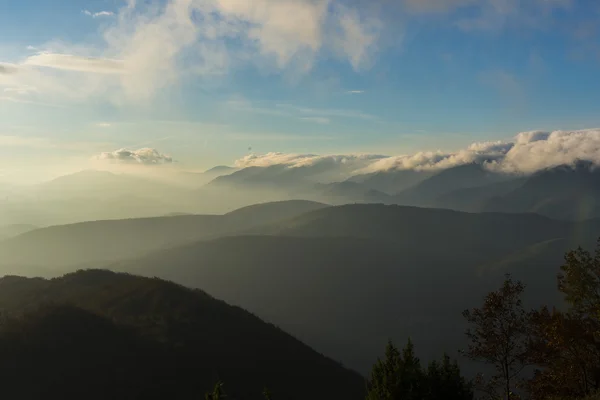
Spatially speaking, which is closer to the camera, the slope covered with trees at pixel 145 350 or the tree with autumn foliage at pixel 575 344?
the tree with autumn foliage at pixel 575 344

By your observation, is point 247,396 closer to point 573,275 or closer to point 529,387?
point 529,387

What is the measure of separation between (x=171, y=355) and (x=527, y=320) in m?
65.8

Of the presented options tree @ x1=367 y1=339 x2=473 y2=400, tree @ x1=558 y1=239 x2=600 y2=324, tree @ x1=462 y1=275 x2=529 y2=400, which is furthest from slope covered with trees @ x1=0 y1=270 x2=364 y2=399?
tree @ x1=558 y1=239 x2=600 y2=324

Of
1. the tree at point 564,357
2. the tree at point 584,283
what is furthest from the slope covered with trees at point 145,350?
the tree at point 584,283

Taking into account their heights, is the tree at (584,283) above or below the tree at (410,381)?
above

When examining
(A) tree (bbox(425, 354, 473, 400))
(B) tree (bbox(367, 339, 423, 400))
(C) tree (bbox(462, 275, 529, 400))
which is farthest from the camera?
(C) tree (bbox(462, 275, 529, 400))

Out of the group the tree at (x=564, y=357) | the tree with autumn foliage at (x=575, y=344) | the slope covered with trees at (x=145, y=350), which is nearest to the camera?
the tree at (x=564, y=357)

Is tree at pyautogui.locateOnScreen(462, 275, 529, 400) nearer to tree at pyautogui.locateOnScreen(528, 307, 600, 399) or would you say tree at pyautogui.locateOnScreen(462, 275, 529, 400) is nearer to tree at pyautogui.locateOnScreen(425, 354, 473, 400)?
tree at pyautogui.locateOnScreen(528, 307, 600, 399)

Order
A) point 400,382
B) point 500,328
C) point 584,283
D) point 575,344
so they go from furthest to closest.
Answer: point 500,328, point 584,283, point 575,344, point 400,382

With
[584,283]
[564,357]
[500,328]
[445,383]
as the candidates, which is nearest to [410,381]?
[445,383]

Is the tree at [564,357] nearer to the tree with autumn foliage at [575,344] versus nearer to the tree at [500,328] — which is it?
the tree with autumn foliage at [575,344]

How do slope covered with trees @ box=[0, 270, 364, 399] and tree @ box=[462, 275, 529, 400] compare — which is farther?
slope covered with trees @ box=[0, 270, 364, 399]

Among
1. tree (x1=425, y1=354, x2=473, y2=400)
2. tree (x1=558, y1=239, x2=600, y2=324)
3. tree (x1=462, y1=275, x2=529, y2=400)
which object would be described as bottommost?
tree (x1=425, y1=354, x2=473, y2=400)

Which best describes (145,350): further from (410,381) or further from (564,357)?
(564,357)
